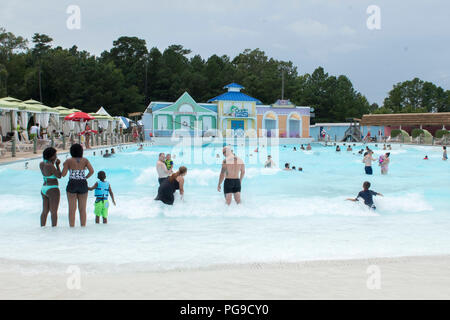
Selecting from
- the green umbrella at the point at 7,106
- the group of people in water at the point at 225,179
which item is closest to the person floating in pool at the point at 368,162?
the group of people in water at the point at 225,179

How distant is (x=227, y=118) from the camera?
45.0 meters

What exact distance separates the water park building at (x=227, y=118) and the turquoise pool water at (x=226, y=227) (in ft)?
86.0

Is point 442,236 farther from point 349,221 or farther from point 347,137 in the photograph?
point 347,137

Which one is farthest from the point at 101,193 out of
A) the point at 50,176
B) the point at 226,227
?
the point at 226,227

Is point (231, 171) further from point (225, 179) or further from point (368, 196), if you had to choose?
point (368, 196)

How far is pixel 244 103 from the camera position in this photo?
45.3 meters

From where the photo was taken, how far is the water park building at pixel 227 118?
43125mm

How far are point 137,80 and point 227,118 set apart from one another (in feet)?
87.9

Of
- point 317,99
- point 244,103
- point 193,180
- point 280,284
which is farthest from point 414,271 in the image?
point 317,99

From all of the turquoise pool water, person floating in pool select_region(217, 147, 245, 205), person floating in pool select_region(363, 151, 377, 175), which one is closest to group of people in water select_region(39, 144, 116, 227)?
the turquoise pool water

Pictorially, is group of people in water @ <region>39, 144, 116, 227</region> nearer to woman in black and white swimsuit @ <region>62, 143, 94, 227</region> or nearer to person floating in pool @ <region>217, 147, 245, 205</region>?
woman in black and white swimsuit @ <region>62, 143, 94, 227</region>

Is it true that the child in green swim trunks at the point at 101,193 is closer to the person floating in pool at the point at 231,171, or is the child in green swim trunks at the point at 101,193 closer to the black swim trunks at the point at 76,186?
the black swim trunks at the point at 76,186

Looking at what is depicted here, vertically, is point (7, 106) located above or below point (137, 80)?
below

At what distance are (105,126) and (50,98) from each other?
83.4 feet
